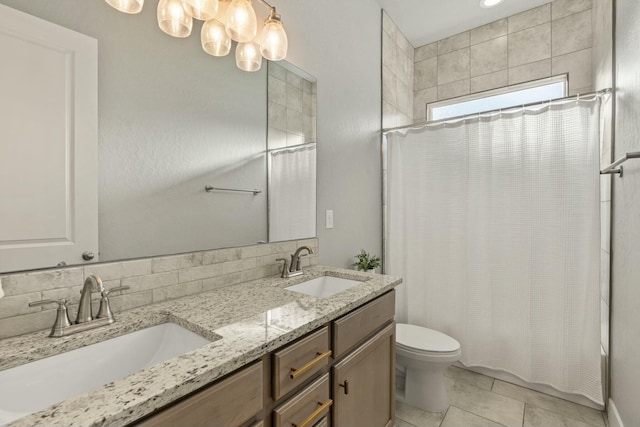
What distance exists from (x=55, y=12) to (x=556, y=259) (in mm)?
2692

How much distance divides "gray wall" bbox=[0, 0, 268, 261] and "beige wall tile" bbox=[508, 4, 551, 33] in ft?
8.37

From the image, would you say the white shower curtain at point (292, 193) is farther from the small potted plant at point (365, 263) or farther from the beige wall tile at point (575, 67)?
the beige wall tile at point (575, 67)

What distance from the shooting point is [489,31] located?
9.20ft

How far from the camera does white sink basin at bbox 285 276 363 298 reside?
5.06 ft

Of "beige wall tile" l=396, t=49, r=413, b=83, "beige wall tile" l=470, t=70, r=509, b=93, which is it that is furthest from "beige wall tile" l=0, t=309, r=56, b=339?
"beige wall tile" l=470, t=70, r=509, b=93

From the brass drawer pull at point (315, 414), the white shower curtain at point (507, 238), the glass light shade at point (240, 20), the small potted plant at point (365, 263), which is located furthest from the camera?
the small potted plant at point (365, 263)

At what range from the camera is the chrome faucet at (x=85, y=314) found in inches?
32.5

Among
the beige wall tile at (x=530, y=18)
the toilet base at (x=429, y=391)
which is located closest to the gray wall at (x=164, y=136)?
the toilet base at (x=429, y=391)

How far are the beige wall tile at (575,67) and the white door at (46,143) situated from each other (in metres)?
3.18

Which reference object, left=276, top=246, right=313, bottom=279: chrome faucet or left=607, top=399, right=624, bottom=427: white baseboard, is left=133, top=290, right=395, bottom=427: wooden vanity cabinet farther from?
left=607, top=399, right=624, bottom=427: white baseboard

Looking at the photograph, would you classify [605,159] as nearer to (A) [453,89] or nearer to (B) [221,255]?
(A) [453,89]

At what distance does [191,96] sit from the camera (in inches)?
48.9

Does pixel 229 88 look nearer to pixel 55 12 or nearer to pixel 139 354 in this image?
pixel 55 12

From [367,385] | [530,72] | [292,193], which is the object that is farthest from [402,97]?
[367,385]
